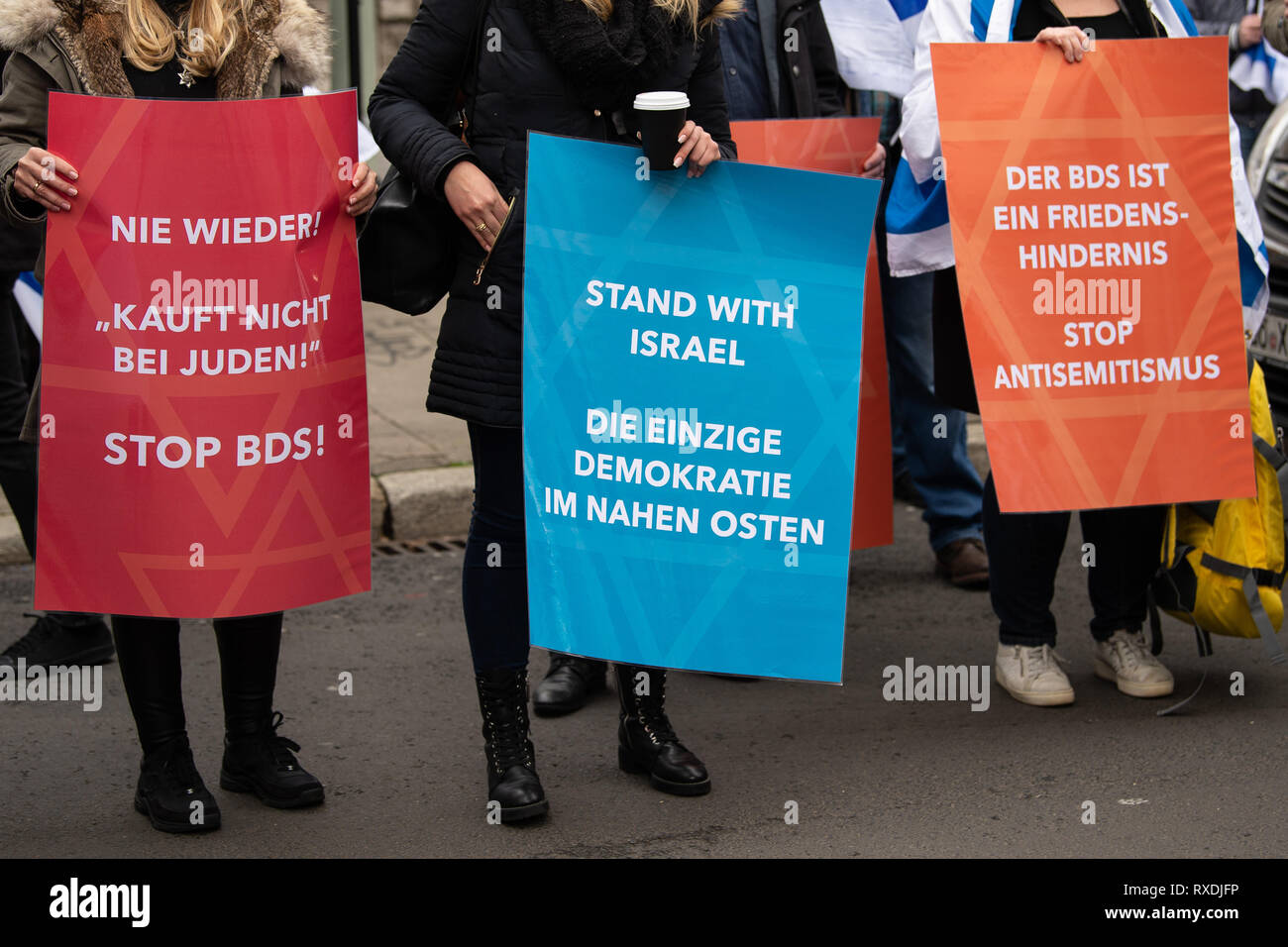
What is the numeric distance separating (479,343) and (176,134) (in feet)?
2.36

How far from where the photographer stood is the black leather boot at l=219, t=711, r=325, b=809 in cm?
376

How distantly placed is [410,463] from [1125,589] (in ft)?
9.42

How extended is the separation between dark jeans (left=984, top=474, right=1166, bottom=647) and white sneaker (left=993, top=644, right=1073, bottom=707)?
26mm

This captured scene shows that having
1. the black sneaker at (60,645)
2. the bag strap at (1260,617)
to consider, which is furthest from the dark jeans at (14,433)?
the bag strap at (1260,617)

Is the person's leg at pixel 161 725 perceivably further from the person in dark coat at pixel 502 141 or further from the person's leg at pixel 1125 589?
the person's leg at pixel 1125 589

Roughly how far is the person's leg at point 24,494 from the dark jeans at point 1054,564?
2434 millimetres

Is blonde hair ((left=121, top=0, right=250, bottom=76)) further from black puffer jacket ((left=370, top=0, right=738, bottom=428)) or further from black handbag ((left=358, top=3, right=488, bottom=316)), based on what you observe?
black handbag ((left=358, top=3, right=488, bottom=316))

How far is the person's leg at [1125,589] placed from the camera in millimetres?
4441

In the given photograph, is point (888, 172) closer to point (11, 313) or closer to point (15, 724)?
point (11, 313)

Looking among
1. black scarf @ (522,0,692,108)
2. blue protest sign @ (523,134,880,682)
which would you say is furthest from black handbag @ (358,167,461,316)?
black scarf @ (522,0,692,108)

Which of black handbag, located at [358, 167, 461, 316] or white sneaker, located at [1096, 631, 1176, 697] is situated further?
white sneaker, located at [1096, 631, 1176, 697]

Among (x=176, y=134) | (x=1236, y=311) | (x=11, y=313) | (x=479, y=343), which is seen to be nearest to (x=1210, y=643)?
(x=1236, y=311)

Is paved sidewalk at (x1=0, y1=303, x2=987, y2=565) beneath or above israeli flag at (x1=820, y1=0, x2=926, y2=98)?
beneath
